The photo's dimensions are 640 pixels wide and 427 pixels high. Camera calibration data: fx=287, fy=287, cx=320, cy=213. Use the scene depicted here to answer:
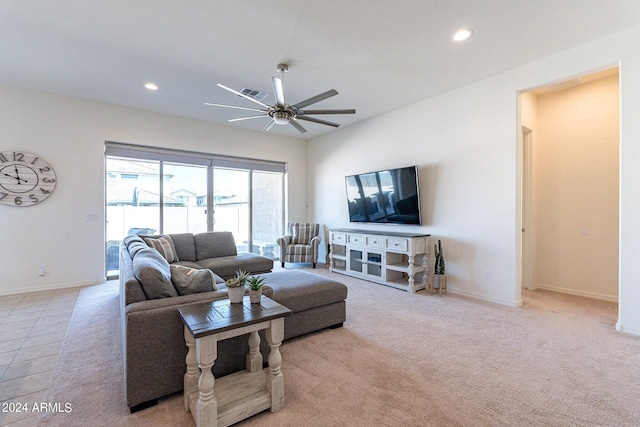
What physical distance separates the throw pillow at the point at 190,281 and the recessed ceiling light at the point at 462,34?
125 inches

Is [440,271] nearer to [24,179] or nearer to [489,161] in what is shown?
[489,161]

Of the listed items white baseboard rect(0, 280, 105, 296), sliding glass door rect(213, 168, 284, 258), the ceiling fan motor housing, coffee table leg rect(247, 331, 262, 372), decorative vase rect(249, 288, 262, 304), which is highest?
the ceiling fan motor housing

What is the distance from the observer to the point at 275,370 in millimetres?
1740

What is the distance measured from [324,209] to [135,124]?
397 centimetres

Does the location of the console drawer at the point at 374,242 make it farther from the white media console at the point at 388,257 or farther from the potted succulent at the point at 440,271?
the potted succulent at the point at 440,271

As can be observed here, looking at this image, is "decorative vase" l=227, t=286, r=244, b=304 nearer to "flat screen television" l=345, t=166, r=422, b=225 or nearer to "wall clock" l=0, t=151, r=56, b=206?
"flat screen television" l=345, t=166, r=422, b=225

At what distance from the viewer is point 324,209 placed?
262 inches

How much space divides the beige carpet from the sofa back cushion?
1507 millimetres

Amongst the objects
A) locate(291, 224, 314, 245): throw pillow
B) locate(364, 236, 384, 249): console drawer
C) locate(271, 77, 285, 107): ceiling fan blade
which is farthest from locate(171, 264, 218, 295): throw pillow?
locate(291, 224, 314, 245): throw pillow

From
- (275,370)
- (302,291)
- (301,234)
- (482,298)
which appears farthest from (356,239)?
(275,370)

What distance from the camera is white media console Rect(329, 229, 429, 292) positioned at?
427cm

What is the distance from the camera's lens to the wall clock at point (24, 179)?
4082mm

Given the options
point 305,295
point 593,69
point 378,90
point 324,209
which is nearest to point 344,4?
point 378,90

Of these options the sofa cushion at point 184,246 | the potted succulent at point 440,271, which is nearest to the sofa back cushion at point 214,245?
the sofa cushion at point 184,246
